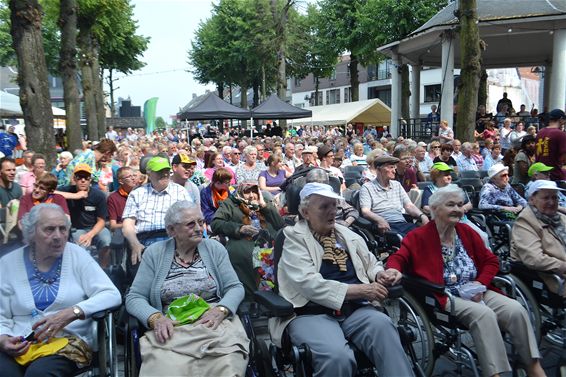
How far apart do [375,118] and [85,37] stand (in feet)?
61.7

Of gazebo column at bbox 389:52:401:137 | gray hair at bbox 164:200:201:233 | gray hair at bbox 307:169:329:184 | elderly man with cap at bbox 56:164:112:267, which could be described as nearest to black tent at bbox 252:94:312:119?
gazebo column at bbox 389:52:401:137

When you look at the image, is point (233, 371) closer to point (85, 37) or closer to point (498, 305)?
point (498, 305)

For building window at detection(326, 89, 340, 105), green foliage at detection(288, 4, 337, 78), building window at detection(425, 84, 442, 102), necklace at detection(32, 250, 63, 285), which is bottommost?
necklace at detection(32, 250, 63, 285)

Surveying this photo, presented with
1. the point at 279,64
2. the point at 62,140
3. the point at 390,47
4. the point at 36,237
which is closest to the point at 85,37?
the point at 62,140

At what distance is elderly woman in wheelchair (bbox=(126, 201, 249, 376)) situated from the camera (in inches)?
131

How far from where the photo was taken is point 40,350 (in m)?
3.32

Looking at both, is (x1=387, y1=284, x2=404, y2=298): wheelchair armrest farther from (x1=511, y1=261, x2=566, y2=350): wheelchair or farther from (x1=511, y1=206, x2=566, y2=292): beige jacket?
(x1=511, y1=206, x2=566, y2=292): beige jacket

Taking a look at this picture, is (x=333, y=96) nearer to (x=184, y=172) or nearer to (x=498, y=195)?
(x=498, y=195)

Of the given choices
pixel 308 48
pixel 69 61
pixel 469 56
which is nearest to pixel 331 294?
pixel 469 56

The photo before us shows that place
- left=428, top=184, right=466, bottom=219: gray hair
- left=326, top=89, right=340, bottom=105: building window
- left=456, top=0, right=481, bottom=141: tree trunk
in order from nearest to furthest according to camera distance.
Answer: left=428, top=184, right=466, bottom=219: gray hair → left=456, top=0, right=481, bottom=141: tree trunk → left=326, top=89, right=340, bottom=105: building window

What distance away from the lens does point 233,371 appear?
329 centimetres

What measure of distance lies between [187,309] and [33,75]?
7.92m

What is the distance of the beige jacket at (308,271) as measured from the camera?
3.62m

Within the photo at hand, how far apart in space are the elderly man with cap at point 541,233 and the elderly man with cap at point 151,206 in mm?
3121
